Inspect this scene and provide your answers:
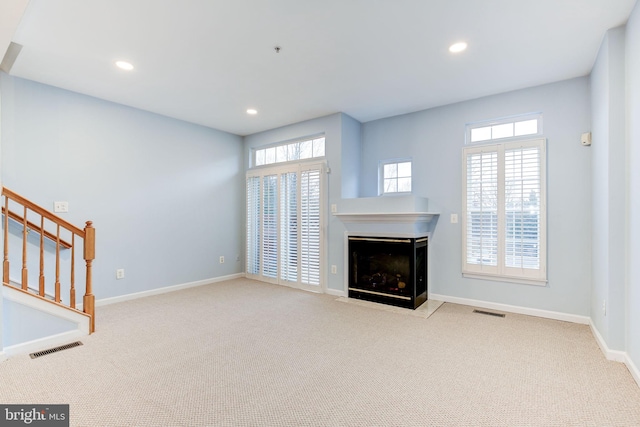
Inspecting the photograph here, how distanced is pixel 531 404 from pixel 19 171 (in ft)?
16.3

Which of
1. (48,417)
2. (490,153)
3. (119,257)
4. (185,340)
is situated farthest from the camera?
(119,257)

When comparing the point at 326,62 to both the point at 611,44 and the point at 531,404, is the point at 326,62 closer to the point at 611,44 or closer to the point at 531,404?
the point at 611,44

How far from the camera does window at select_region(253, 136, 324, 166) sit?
482cm

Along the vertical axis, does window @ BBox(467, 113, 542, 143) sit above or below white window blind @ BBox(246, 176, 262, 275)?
above

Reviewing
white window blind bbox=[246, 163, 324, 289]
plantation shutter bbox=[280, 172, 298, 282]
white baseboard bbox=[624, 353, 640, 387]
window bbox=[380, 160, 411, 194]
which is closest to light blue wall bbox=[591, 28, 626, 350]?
white baseboard bbox=[624, 353, 640, 387]

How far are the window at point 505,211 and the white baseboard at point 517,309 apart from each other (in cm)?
34

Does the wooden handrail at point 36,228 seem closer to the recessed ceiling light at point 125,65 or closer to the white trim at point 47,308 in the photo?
the white trim at point 47,308

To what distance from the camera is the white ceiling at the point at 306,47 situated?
7.38 feet

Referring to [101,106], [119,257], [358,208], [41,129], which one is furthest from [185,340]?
[101,106]

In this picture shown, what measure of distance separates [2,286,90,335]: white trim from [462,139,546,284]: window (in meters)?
4.18

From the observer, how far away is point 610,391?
6.59 feet

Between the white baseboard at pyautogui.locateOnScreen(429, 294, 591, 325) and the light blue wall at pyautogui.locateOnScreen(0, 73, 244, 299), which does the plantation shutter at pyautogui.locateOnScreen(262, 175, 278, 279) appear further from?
A: the white baseboard at pyautogui.locateOnScreen(429, 294, 591, 325)

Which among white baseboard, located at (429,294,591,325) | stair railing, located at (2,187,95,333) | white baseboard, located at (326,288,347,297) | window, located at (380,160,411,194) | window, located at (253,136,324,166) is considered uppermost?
window, located at (253,136,324,166)

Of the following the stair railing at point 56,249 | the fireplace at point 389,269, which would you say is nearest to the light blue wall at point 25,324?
the stair railing at point 56,249
